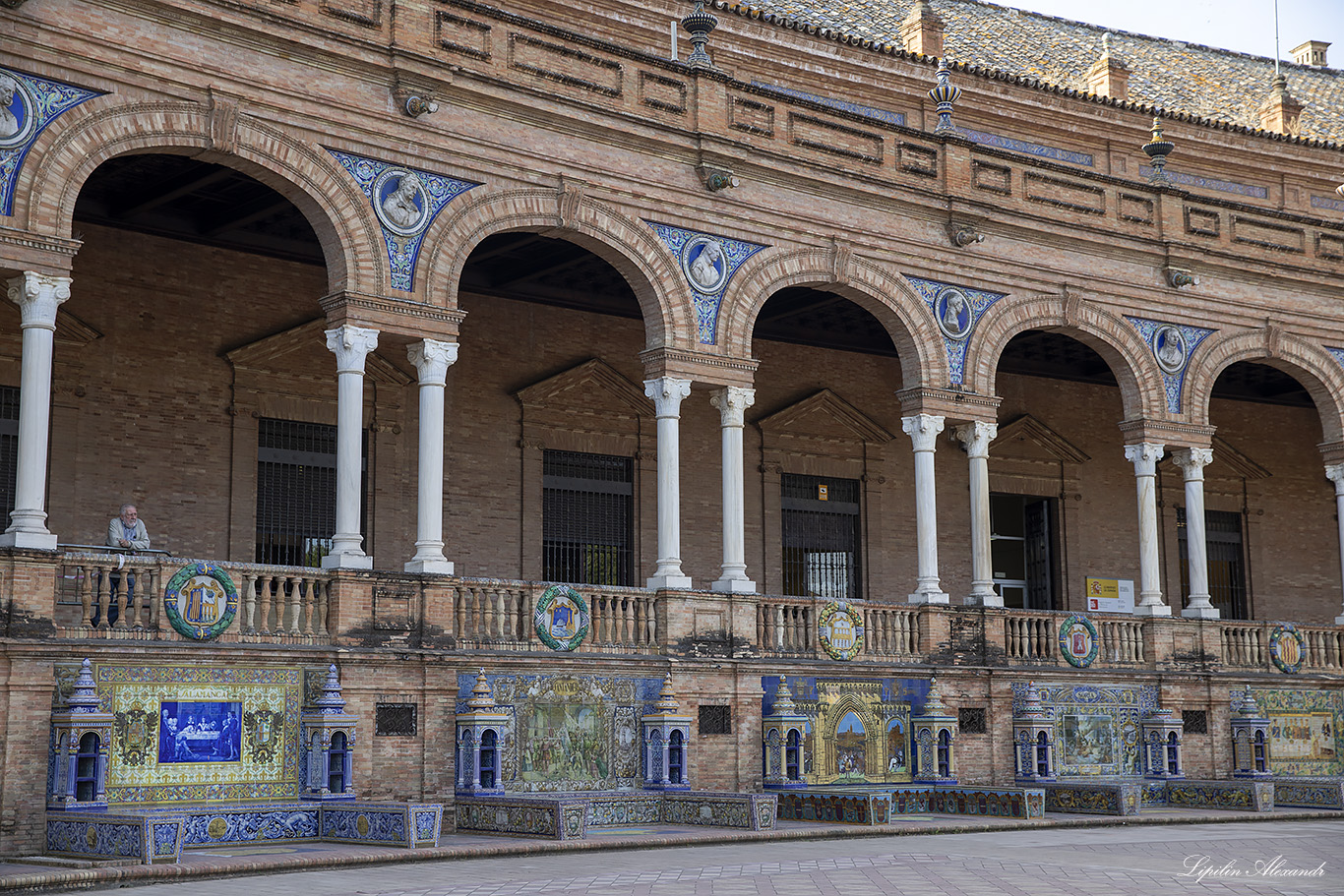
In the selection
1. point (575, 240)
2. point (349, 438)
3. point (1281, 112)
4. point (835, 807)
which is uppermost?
point (1281, 112)

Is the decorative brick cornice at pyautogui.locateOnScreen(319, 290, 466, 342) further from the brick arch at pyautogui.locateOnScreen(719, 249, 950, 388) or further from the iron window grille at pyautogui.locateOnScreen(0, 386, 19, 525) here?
the iron window grille at pyautogui.locateOnScreen(0, 386, 19, 525)

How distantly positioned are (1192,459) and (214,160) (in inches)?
550

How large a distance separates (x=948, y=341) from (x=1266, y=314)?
5.94 m

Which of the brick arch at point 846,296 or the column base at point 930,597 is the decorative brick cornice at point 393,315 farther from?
the column base at point 930,597

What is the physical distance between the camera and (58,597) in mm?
15000

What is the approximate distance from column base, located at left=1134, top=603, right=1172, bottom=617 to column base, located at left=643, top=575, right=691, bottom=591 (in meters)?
7.33

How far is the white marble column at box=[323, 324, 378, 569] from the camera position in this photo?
15188 millimetres

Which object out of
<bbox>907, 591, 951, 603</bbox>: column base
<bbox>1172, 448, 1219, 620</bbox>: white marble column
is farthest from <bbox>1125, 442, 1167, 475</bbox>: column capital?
<bbox>907, 591, 951, 603</bbox>: column base

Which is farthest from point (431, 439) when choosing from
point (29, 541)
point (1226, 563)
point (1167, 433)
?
point (1226, 563)

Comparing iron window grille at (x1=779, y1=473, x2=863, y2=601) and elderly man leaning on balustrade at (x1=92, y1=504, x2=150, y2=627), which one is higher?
iron window grille at (x1=779, y1=473, x2=863, y2=601)

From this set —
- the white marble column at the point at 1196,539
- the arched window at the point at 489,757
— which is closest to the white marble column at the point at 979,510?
the white marble column at the point at 1196,539

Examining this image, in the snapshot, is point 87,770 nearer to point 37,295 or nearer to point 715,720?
point 37,295

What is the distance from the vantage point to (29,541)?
42.8ft

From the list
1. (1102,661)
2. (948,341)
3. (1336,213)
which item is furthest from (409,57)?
(1336,213)
